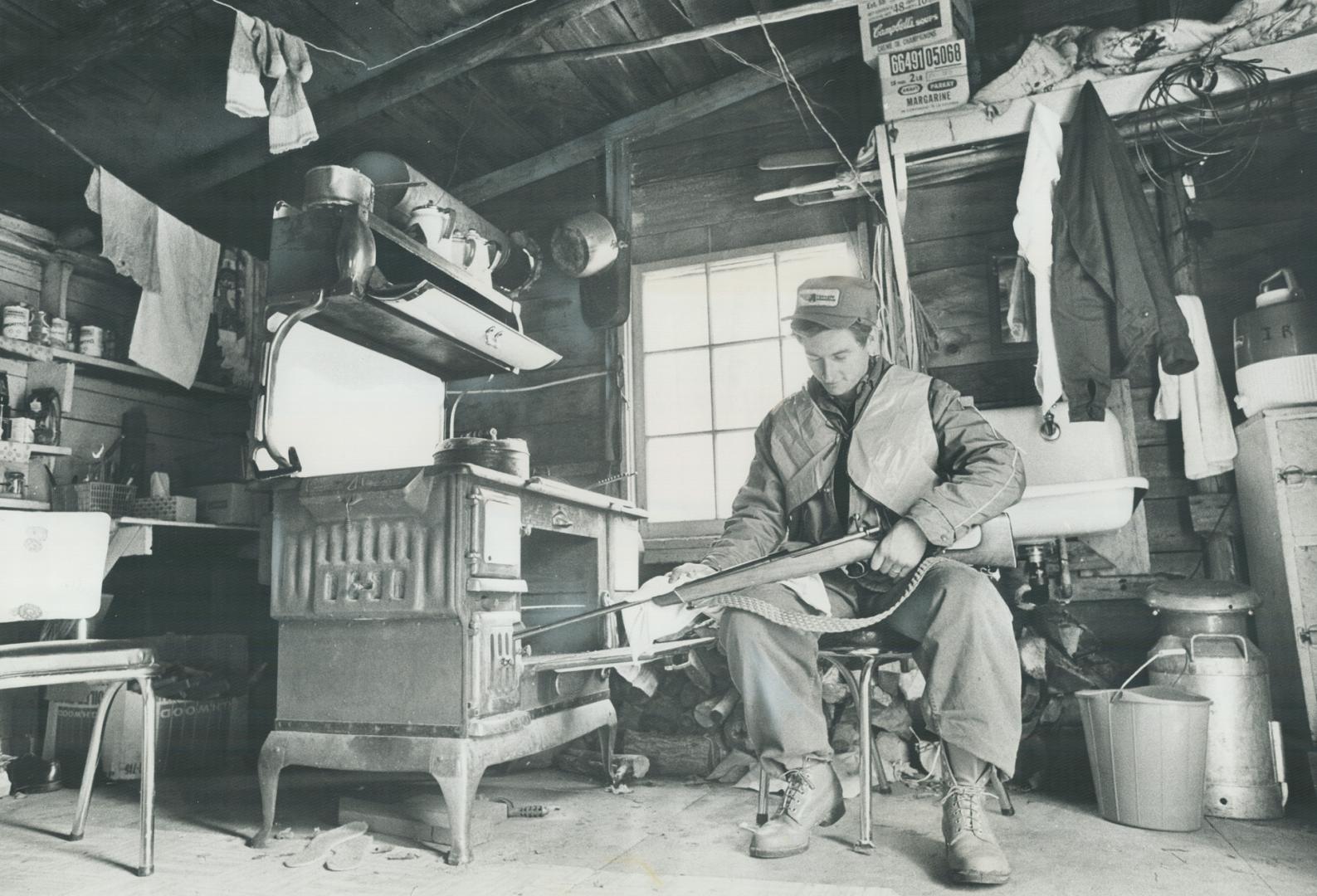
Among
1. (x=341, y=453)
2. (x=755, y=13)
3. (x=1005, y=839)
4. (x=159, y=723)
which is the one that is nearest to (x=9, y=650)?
(x=341, y=453)

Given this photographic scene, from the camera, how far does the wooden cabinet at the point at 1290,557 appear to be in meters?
2.71

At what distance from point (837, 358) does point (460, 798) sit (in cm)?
148

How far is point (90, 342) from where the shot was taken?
13.0 ft

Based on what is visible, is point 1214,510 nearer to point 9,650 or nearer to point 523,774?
point 523,774

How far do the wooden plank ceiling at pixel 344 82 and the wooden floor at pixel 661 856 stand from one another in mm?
2612

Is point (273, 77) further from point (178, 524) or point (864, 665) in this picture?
point (864, 665)

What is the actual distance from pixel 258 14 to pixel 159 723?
267 centimetres

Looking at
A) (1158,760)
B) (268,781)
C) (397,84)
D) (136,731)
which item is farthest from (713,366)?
(136,731)

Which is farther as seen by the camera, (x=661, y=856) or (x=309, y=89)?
(x=309, y=89)

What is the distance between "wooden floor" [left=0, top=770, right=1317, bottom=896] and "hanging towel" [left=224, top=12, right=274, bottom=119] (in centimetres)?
225

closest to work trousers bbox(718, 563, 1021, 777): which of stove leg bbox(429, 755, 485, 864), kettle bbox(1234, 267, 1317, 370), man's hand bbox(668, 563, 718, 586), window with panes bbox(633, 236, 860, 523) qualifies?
man's hand bbox(668, 563, 718, 586)

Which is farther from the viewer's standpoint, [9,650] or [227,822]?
[227,822]

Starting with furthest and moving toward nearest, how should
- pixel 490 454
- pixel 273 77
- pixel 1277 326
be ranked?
pixel 273 77 < pixel 1277 326 < pixel 490 454

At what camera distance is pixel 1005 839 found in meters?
2.28
